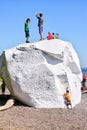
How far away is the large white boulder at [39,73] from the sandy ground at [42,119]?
919 millimetres

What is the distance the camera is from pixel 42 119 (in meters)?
20.9

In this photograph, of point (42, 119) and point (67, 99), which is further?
point (67, 99)

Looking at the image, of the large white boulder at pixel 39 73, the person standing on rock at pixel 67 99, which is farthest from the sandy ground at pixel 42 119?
the large white boulder at pixel 39 73

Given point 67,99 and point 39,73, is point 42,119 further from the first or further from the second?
point 39,73

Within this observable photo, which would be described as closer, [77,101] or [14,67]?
[14,67]

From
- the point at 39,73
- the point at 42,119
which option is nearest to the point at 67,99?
the point at 39,73

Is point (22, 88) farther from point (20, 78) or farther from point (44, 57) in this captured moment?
point (44, 57)

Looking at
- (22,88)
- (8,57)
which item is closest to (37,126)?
(22,88)

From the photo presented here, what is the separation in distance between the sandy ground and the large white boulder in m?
0.92

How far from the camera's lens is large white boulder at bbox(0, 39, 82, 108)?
23.9m

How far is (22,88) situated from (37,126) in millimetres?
4647

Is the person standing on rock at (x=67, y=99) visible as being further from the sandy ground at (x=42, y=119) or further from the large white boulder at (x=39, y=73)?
the sandy ground at (x=42, y=119)

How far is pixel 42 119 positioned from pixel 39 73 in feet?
13.9

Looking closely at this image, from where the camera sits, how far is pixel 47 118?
21.1m
